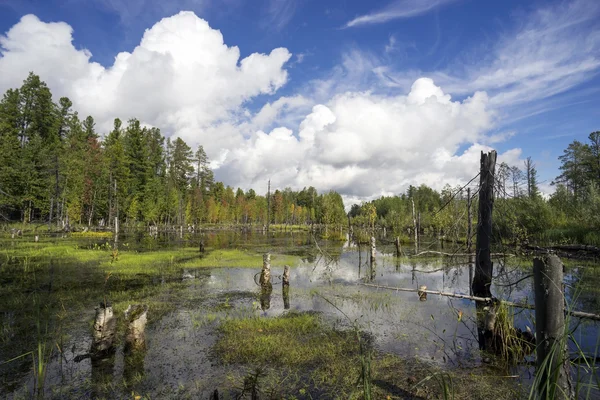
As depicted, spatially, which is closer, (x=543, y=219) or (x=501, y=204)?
(x=501, y=204)

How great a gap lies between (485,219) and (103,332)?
35.5 feet

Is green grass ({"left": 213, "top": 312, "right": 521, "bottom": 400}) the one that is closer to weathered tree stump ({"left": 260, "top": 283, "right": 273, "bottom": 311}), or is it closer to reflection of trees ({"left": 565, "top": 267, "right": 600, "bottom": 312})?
weathered tree stump ({"left": 260, "top": 283, "right": 273, "bottom": 311})

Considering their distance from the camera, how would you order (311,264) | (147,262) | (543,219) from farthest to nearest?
(543,219) → (311,264) → (147,262)

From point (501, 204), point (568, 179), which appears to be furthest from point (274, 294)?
point (568, 179)

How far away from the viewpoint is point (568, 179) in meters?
57.6

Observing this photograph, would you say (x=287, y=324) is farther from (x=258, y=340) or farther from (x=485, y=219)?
(x=485, y=219)

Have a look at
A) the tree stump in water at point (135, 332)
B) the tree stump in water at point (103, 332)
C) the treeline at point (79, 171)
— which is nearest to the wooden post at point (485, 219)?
the tree stump in water at point (135, 332)

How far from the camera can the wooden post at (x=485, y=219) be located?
30.5 ft

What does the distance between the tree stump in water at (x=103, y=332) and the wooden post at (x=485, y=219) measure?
9.95 m

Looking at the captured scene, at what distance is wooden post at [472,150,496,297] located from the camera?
930cm

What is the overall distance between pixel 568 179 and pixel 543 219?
1711 inches

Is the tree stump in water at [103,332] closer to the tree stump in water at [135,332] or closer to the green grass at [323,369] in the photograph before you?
the tree stump in water at [135,332]

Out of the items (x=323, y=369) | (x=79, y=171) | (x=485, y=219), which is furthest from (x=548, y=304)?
(x=79, y=171)

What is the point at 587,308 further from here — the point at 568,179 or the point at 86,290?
the point at 568,179
